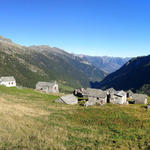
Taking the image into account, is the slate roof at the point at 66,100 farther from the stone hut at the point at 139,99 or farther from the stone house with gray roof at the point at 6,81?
the stone house with gray roof at the point at 6,81

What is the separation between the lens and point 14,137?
19031 mm

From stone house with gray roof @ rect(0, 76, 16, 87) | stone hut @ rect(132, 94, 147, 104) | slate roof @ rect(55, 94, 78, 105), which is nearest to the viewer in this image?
slate roof @ rect(55, 94, 78, 105)

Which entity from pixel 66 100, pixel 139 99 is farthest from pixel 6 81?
pixel 139 99

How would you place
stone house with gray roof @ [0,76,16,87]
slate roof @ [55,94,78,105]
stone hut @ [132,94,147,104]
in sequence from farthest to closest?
1. stone house with gray roof @ [0,76,16,87]
2. stone hut @ [132,94,147,104]
3. slate roof @ [55,94,78,105]

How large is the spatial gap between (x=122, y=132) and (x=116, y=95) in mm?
54483

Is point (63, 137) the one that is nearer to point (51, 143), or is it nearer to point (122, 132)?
point (51, 143)

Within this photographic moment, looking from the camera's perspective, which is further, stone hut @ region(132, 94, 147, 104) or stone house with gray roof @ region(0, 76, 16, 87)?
stone house with gray roof @ region(0, 76, 16, 87)

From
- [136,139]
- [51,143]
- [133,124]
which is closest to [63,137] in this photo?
[51,143]

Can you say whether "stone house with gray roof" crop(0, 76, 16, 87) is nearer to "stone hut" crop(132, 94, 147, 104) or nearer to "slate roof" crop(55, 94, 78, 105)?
"slate roof" crop(55, 94, 78, 105)

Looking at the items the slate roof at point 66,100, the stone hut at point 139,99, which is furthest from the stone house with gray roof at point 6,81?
the stone hut at point 139,99

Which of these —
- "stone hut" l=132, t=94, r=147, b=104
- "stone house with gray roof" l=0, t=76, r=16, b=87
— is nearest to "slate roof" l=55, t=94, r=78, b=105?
"stone hut" l=132, t=94, r=147, b=104

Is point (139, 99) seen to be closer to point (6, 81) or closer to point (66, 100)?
point (66, 100)

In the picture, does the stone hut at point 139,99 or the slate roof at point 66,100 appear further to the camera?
the stone hut at point 139,99

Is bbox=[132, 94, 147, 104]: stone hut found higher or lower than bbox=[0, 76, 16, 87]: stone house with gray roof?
lower
